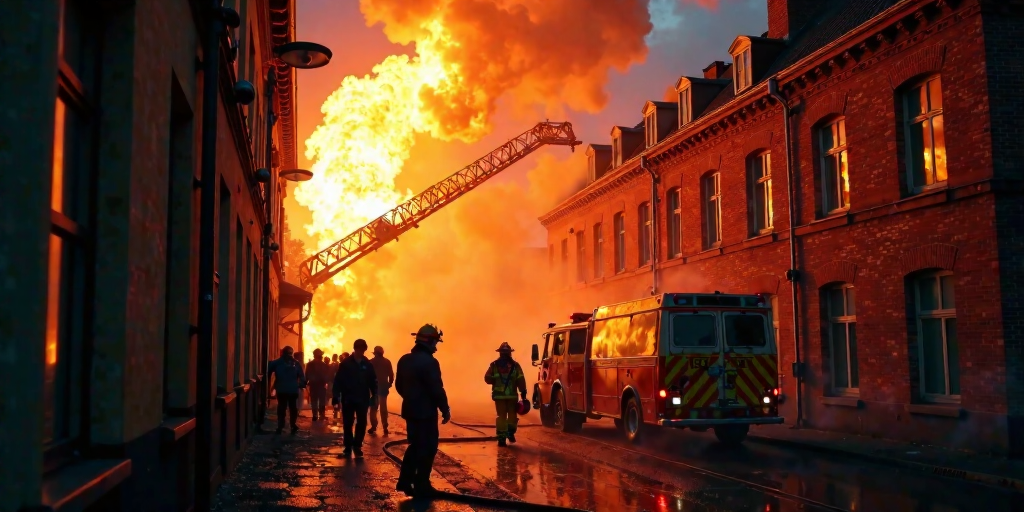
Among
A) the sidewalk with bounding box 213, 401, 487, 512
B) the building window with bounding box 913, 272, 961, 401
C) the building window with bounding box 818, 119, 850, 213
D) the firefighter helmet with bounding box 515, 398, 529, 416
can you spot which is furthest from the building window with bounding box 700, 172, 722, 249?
the sidewalk with bounding box 213, 401, 487, 512

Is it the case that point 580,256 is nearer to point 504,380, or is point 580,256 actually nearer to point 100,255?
point 504,380

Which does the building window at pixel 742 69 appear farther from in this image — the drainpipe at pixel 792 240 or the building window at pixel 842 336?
the building window at pixel 842 336

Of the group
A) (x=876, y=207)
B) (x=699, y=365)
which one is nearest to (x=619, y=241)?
(x=876, y=207)

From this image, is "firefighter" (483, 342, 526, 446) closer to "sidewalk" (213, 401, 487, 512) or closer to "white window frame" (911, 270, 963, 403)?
"sidewalk" (213, 401, 487, 512)

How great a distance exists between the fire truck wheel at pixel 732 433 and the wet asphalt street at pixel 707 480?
0.18 meters

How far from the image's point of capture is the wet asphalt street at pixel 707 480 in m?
9.60

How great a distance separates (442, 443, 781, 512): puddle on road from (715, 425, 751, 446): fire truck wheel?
3288mm

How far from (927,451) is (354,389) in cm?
957

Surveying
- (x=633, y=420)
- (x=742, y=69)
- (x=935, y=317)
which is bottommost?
(x=633, y=420)

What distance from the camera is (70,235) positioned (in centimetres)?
460

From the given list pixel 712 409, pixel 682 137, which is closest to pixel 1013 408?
pixel 712 409

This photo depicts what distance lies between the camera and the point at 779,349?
2067 cm

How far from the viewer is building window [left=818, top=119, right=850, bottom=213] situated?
18797 mm

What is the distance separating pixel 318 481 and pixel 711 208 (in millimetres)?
16825
